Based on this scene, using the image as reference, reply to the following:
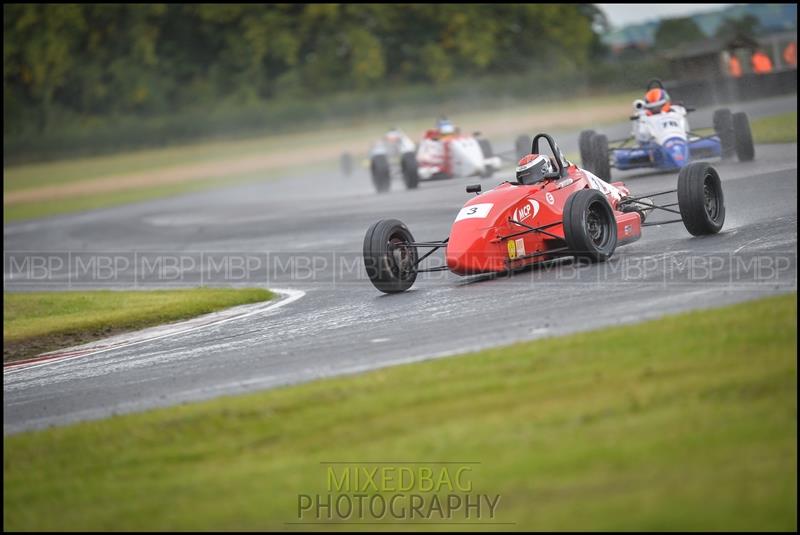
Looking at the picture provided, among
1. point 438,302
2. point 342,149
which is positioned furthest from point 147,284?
point 342,149

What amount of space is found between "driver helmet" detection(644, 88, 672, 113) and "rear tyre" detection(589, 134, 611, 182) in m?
1.30

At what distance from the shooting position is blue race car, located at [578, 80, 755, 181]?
2044cm

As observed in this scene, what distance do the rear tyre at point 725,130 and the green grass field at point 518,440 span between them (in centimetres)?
1401

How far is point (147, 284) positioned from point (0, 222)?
2067 cm

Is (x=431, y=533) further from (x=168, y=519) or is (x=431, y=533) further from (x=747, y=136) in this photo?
(x=747, y=136)

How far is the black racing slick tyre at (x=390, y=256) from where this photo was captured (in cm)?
1243

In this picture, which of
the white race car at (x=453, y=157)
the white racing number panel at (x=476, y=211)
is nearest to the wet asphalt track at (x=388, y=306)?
the white racing number panel at (x=476, y=211)

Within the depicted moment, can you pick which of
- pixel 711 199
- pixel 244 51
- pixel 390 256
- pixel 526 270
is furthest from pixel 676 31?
pixel 390 256

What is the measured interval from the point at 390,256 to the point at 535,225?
1600 mm

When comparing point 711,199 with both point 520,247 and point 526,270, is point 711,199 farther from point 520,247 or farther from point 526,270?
point 520,247

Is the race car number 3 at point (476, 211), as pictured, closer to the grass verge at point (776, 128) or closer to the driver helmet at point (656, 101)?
the driver helmet at point (656, 101)

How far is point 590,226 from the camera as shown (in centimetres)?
1236

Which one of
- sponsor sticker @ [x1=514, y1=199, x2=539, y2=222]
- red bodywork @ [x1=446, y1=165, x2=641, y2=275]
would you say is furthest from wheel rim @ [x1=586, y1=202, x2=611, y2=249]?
sponsor sticker @ [x1=514, y1=199, x2=539, y2=222]

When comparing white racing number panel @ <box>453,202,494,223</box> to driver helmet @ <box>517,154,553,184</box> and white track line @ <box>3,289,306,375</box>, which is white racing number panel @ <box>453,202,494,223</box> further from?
white track line @ <box>3,289,306,375</box>
